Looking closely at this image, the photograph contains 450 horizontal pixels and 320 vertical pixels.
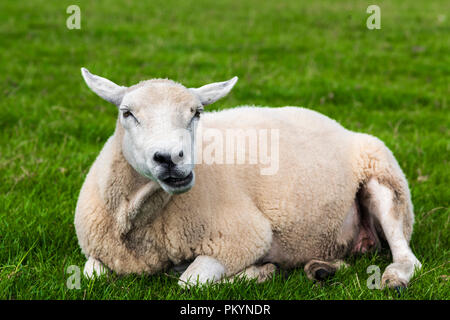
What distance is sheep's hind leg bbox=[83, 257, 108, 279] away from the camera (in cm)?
360

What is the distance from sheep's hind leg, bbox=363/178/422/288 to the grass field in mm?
152

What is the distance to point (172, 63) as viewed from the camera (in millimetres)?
9672

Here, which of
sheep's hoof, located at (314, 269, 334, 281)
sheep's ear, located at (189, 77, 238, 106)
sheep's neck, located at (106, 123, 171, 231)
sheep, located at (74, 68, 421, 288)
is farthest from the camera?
sheep's hoof, located at (314, 269, 334, 281)

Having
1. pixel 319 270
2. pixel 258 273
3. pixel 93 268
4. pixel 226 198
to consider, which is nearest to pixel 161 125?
pixel 226 198

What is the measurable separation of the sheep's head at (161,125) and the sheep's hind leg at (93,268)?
703 mm

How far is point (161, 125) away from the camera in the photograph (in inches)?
128

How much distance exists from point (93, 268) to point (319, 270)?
4.71 ft

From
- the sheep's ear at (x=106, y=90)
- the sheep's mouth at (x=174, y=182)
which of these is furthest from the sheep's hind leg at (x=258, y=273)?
the sheep's ear at (x=106, y=90)

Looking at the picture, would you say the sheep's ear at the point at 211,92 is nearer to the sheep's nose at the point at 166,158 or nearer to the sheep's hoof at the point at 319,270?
the sheep's nose at the point at 166,158

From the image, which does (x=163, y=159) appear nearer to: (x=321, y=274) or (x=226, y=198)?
(x=226, y=198)

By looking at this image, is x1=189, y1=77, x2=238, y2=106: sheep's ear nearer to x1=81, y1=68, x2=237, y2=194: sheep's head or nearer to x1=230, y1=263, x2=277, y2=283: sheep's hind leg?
x1=81, y1=68, x2=237, y2=194: sheep's head

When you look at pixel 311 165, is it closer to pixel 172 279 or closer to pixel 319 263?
pixel 319 263

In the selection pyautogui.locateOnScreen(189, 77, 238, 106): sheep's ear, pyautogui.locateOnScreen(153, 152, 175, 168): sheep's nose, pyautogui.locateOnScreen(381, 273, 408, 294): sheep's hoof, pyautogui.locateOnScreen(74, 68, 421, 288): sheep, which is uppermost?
pyautogui.locateOnScreen(189, 77, 238, 106): sheep's ear

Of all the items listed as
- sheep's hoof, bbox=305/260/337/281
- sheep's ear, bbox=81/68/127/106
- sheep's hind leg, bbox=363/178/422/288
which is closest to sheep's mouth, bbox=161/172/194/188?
sheep's ear, bbox=81/68/127/106
